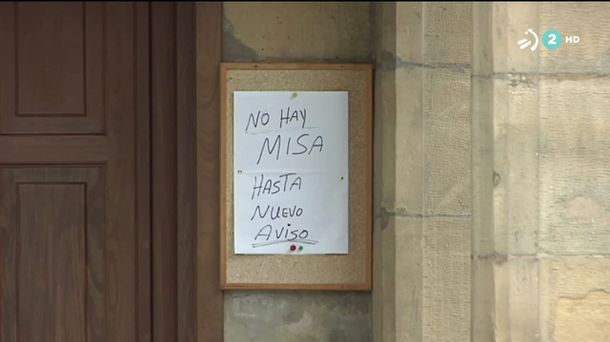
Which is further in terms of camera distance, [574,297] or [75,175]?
[75,175]

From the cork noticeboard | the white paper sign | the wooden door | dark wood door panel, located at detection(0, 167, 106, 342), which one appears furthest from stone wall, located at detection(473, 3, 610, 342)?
dark wood door panel, located at detection(0, 167, 106, 342)

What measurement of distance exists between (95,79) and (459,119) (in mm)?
1369

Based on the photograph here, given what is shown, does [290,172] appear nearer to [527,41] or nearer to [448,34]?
[448,34]

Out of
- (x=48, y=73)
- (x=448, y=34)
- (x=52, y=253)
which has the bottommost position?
(x=52, y=253)

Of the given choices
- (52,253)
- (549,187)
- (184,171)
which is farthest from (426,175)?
(52,253)

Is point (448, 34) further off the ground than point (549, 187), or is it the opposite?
point (448, 34)

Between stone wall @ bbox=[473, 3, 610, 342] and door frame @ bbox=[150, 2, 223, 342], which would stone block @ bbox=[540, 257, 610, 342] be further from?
door frame @ bbox=[150, 2, 223, 342]

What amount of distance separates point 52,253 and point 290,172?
953 mm

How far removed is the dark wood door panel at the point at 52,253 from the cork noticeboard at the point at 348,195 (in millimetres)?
524

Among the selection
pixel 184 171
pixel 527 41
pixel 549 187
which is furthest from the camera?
pixel 184 171

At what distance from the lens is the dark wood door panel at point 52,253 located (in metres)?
4.63

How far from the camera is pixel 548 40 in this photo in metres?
4.41

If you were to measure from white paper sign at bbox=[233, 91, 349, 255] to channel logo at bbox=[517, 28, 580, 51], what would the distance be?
2.23 feet

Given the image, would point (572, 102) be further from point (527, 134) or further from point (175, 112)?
point (175, 112)
